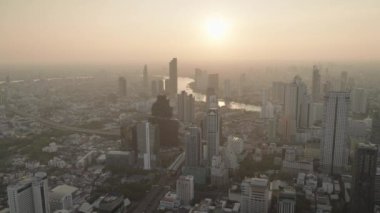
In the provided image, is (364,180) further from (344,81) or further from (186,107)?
(344,81)

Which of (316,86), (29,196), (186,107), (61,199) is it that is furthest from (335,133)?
(316,86)

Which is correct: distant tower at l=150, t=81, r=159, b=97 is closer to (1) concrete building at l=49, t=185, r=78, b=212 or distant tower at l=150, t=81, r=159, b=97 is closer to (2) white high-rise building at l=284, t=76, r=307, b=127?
(2) white high-rise building at l=284, t=76, r=307, b=127

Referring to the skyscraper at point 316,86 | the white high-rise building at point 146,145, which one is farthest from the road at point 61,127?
the skyscraper at point 316,86

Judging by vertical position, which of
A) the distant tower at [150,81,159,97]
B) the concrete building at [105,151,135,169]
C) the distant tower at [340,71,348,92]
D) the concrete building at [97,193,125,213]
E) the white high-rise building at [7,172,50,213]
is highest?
the distant tower at [340,71,348,92]

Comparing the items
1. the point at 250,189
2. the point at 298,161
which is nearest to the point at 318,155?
the point at 298,161

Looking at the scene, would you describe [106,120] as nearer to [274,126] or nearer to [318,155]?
[274,126]

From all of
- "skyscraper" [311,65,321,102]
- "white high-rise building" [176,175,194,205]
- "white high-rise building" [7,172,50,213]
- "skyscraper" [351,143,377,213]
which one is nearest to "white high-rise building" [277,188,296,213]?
"skyscraper" [351,143,377,213]
